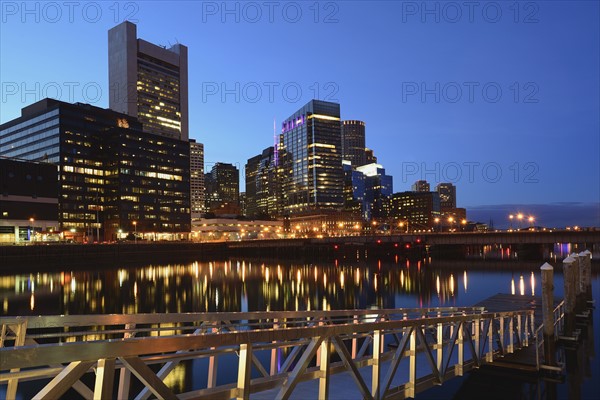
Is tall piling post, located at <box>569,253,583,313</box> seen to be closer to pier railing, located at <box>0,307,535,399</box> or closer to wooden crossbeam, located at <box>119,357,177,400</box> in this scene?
pier railing, located at <box>0,307,535,399</box>

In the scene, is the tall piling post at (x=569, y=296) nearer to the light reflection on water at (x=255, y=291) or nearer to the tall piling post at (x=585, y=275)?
the light reflection on water at (x=255, y=291)

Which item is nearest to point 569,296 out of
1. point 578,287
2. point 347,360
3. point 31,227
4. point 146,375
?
point 578,287

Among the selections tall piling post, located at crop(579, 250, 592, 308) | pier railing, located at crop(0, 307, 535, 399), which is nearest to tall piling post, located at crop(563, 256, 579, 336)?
tall piling post, located at crop(579, 250, 592, 308)

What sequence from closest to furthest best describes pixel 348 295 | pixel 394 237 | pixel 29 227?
pixel 348 295 → pixel 394 237 → pixel 29 227

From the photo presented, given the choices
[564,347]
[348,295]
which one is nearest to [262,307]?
[348,295]

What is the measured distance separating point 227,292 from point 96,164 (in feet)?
474

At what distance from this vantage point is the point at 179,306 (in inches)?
1779

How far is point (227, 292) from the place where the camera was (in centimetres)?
5600

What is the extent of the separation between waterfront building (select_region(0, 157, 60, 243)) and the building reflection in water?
70051 millimetres

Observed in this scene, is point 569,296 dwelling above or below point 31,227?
below

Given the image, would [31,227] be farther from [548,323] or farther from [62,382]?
[62,382]

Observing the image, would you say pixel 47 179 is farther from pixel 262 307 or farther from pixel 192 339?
pixel 192 339

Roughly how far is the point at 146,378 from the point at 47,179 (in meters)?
156

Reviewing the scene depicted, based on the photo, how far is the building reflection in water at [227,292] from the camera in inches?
1766
